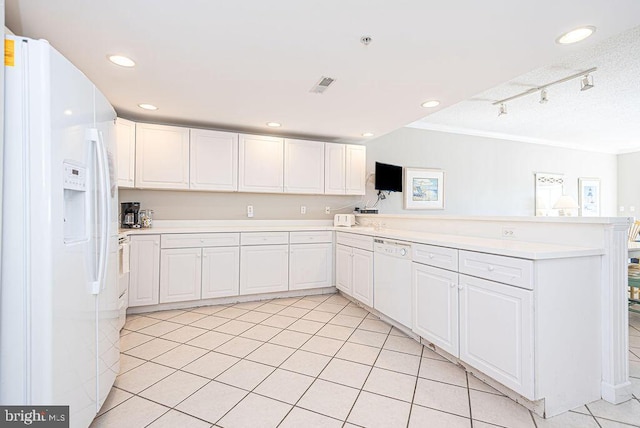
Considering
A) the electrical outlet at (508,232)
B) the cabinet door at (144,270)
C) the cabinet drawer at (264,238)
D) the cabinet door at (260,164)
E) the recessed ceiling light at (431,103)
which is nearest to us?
the electrical outlet at (508,232)

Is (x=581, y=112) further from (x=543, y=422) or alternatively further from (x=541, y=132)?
(x=543, y=422)

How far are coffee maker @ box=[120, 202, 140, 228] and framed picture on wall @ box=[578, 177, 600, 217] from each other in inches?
347

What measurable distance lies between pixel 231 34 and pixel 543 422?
2.84 m

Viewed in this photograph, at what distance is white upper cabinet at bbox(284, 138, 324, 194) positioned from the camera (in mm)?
4133

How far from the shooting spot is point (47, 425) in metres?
1.14

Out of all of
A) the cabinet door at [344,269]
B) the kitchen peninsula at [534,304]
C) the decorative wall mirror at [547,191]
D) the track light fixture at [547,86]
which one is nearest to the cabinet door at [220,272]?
the cabinet door at [344,269]

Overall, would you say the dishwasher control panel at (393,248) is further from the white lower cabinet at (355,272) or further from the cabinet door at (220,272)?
the cabinet door at (220,272)

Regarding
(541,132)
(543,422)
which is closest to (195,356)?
(543,422)

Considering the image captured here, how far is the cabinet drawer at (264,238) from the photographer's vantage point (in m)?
3.63

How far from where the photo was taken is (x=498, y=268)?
1.78m

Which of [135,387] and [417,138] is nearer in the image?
[135,387]

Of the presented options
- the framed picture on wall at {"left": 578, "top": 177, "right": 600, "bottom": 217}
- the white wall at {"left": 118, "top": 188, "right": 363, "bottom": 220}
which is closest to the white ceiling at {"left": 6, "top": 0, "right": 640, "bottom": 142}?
the white wall at {"left": 118, "top": 188, "right": 363, "bottom": 220}

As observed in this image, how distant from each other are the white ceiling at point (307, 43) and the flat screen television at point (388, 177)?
1741mm

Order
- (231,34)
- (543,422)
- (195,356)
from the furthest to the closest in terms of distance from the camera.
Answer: (195,356)
(231,34)
(543,422)
